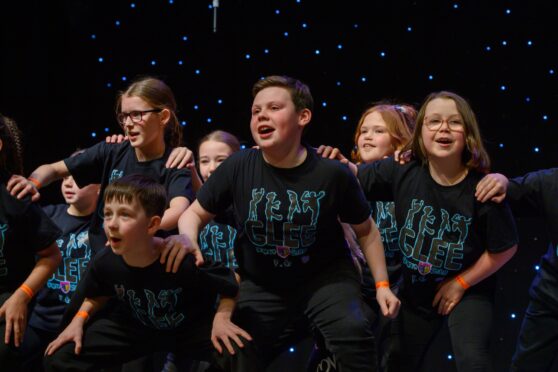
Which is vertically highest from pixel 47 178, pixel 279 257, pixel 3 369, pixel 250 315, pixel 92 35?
pixel 92 35

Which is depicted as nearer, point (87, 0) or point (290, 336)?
point (290, 336)

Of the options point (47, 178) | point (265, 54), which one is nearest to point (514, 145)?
point (265, 54)

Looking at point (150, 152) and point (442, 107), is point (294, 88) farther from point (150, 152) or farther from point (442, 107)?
point (150, 152)

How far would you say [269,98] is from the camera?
8.38ft

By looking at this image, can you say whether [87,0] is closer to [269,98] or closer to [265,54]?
[265,54]

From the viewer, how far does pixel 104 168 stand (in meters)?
2.96

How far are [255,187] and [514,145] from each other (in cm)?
166

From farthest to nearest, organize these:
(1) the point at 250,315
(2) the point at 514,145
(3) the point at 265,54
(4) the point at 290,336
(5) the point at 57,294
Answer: (3) the point at 265,54 < (2) the point at 514,145 < (5) the point at 57,294 < (4) the point at 290,336 < (1) the point at 250,315

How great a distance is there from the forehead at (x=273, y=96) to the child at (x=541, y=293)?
928mm

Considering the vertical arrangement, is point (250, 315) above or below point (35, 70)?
below

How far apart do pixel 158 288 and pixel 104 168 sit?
753mm

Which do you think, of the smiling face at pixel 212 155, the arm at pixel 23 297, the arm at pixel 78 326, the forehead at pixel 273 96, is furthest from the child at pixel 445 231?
the arm at pixel 23 297

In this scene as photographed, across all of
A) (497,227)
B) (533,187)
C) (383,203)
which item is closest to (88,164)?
(383,203)

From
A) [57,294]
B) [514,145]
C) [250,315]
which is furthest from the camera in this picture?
[514,145]
